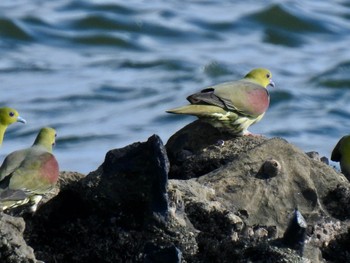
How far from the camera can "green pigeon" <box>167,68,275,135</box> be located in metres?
10.1

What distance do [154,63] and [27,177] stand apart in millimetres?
16383

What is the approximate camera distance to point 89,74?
23734mm

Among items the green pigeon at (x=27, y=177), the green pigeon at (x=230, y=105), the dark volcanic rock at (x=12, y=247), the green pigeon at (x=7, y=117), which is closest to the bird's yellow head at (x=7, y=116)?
the green pigeon at (x=7, y=117)

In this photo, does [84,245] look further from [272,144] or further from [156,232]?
[272,144]

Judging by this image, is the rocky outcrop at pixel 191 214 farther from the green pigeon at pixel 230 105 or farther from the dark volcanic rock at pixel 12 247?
the green pigeon at pixel 230 105

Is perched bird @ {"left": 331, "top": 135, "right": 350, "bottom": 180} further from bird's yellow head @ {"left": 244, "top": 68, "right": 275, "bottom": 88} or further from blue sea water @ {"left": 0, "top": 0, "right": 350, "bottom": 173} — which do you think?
blue sea water @ {"left": 0, "top": 0, "right": 350, "bottom": 173}

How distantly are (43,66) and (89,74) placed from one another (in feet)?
2.94

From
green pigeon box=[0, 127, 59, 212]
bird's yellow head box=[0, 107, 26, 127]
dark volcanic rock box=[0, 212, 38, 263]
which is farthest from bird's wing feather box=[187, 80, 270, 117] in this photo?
dark volcanic rock box=[0, 212, 38, 263]

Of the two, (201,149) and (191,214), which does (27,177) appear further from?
(201,149)

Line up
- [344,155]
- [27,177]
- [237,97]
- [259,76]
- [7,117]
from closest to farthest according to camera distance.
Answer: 1. [27,177]
2. [344,155]
3. [237,97]
4. [7,117]
5. [259,76]

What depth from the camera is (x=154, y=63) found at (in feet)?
80.7

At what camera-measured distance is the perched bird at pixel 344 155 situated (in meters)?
9.71

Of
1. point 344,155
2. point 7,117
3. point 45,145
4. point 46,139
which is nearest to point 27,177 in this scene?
point 45,145

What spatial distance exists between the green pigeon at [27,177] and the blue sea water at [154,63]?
8103 millimetres
